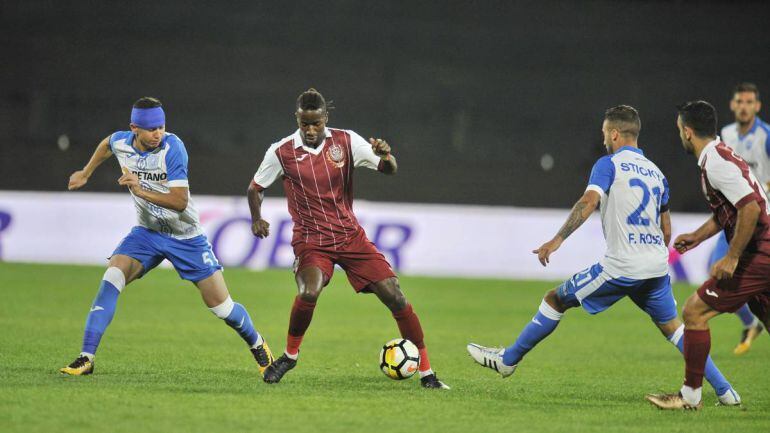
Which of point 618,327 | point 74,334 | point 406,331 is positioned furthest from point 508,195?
point 406,331

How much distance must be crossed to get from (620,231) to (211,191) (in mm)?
12420

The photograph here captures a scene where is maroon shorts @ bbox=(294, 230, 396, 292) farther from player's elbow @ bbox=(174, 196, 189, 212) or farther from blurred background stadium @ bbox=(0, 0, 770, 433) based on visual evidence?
blurred background stadium @ bbox=(0, 0, 770, 433)

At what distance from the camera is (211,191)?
60.7 feet

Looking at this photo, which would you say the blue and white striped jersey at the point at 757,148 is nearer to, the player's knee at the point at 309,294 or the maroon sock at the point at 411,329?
the maroon sock at the point at 411,329

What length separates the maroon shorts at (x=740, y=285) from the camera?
6426 millimetres

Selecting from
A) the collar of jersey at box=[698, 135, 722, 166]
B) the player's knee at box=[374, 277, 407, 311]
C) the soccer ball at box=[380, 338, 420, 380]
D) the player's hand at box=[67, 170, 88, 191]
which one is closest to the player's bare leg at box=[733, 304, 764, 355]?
the collar of jersey at box=[698, 135, 722, 166]

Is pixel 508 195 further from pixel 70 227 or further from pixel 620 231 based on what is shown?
pixel 620 231

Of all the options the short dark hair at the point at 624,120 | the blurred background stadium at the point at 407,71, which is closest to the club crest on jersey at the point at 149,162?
the short dark hair at the point at 624,120

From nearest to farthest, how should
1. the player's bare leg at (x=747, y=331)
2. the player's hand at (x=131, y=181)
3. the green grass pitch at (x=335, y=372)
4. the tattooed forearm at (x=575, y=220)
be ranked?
the green grass pitch at (x=335, y=372)
the tattooed forearm at (x=575, y=220)
the player's hand at (x=131, y=181)
the player's bare leg at (x=747, y=331)

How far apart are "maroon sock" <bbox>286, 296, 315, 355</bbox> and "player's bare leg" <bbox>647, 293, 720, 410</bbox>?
91.2 inches

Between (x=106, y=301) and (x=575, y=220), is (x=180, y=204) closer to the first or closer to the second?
(x=106, y=301)

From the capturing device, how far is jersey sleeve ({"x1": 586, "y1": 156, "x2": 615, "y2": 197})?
22.3ft

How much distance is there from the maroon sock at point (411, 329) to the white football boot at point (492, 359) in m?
0.33

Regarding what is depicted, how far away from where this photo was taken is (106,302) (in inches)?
297
